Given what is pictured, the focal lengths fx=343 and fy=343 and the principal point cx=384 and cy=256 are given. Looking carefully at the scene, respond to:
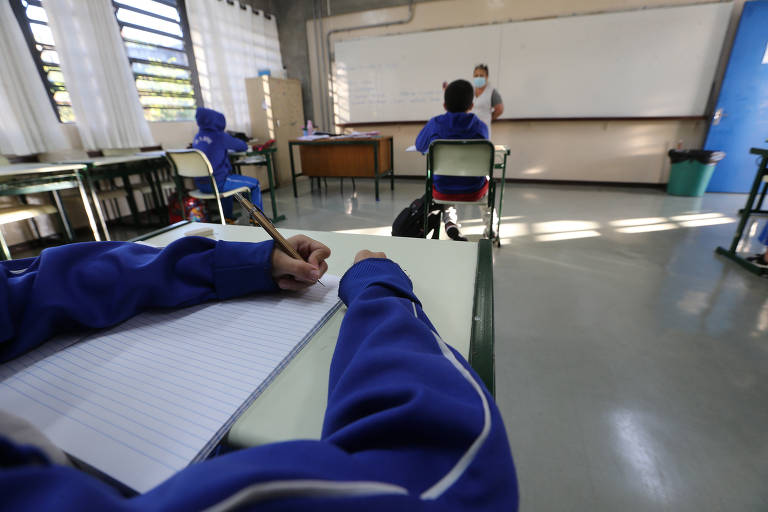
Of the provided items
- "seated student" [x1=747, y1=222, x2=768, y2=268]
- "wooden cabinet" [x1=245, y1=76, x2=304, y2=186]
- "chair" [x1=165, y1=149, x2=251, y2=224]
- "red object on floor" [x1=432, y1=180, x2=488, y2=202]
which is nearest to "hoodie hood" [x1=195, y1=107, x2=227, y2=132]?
"chair" [x1=165, y1=149, x2=251, y2=224]

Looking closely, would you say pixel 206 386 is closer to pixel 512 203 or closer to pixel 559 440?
pixel 559 440

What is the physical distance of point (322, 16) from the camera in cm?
531

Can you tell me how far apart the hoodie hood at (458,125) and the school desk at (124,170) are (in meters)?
2.68

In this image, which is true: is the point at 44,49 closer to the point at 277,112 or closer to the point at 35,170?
the point at 35,170

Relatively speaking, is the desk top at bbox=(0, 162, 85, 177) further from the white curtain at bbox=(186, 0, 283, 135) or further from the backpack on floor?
the white curtain at bbox=(186, 0, 283, 135)

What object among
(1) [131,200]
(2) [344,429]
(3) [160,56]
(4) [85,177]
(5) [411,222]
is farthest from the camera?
(3) [160,56]

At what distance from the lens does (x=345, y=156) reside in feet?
14.3

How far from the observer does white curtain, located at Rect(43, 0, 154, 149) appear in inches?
119

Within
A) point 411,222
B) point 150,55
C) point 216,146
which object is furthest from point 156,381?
point 150,55

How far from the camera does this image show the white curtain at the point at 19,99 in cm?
264

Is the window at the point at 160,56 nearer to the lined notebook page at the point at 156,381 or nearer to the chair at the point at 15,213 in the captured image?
the chair at the point at 15,213

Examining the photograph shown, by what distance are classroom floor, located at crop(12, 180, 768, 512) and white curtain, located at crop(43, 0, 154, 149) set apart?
3836mm

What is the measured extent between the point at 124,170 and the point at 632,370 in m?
3.98

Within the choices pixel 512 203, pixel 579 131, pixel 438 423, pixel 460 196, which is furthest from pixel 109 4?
pixel 579 131
